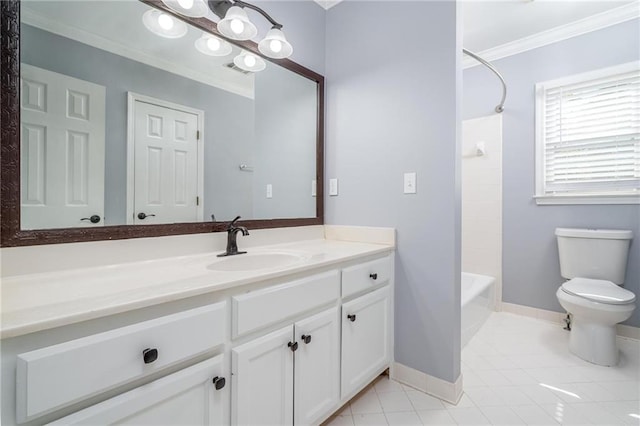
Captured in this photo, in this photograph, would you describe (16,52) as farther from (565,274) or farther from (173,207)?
(565,274)

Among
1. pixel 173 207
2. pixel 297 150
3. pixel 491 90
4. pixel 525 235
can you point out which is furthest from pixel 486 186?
pixel 173 207

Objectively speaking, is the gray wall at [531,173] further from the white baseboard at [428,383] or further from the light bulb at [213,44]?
the light bulb at [213,44]

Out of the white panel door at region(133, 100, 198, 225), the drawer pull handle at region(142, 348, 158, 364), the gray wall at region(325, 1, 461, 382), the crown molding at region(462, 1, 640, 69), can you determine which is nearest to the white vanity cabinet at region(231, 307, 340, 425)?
the drawer pull handle at region(142, 348, 158, 364)

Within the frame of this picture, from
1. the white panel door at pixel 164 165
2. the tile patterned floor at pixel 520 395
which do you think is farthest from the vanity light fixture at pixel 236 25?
the tile patterned floor at pixel 520 395

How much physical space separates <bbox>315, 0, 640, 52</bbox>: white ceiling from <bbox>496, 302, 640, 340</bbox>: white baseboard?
2.43m

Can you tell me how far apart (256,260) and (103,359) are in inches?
33.3

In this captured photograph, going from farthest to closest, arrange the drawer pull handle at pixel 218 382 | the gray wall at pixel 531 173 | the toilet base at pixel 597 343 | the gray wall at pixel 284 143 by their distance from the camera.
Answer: the gray wall at pixel 531 173 < the toilet base at pixel 597 343 < the gray wall at pixel 284 143 < the drawer pull handle at pixel 218 382

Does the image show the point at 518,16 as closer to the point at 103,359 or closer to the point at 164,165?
the point at 164,165

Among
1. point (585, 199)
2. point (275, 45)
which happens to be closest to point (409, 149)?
point (275, 45)

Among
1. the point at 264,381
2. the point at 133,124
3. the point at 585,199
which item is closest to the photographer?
the point at 264,381

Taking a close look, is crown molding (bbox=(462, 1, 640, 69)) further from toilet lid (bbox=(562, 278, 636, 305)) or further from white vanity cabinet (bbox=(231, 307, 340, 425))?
white vanity cabinet (bbox=(231, 307, 340, 425))

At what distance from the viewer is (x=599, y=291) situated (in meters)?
1.90

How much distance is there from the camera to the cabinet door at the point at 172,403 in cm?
66

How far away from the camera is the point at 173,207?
1.32 metres
